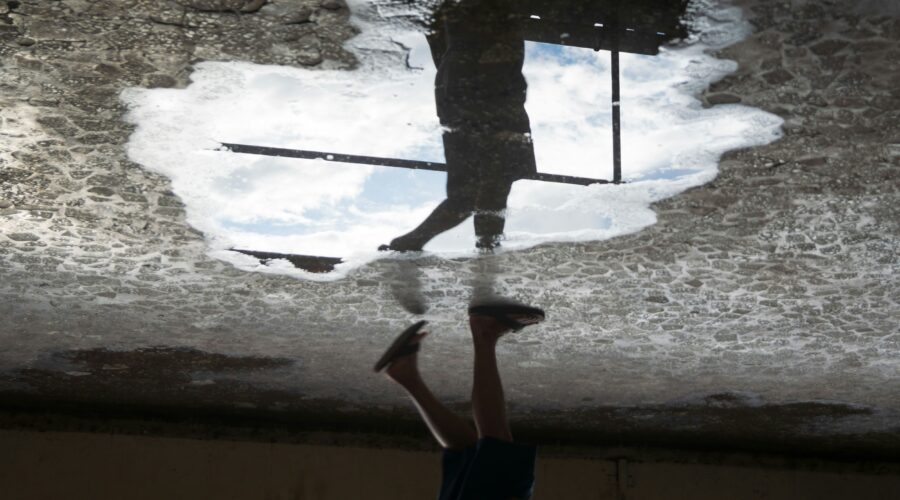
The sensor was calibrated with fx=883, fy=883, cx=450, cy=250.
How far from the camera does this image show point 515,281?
3498 millimetres

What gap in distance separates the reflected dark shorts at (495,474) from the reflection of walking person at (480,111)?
0.74 meters

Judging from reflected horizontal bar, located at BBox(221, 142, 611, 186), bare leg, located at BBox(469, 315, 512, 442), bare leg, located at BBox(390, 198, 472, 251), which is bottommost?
bare leg, located at BBox(469, 315, 512, 442)

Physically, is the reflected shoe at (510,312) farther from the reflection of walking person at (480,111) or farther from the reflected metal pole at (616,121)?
the reflected metal pole at (616,121)

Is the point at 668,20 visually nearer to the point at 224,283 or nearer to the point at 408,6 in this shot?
the point at 408,6

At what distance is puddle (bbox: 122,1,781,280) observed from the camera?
2.24 meters

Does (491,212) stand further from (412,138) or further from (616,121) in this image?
(616,121)

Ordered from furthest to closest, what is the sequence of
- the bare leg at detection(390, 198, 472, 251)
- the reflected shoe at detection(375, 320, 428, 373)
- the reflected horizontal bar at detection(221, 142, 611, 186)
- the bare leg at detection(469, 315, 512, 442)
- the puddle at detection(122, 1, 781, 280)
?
the reflected shoe at detection(375, 320, 428, 373), the bare leg at detection(469, 315, 512, 442), the bare leg at detection(390, 198, 472, 251), the reflected horizontal bar at detection(221, 142, 611, 186), the puddle at detection(122, 1, 781, 280)

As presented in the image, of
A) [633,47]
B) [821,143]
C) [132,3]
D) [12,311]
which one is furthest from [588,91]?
[12,311]

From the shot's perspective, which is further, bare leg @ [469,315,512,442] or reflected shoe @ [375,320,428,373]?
reflected shoe @ [375,320,428,373]

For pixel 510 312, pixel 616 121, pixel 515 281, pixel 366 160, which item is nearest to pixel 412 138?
pixel 366 160

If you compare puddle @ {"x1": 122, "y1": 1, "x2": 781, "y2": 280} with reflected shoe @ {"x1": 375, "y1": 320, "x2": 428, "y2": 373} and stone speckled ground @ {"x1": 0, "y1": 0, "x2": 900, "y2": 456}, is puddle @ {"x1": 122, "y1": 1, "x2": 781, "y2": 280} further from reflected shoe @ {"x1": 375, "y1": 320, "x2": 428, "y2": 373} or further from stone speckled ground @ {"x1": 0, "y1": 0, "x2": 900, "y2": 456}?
reflected shoe @ {"x1": 375, "y1": 320, "x2": 428, "y2": 373}

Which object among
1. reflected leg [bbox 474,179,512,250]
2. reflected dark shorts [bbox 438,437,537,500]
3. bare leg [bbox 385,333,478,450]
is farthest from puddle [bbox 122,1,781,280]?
reflected dark shorts [bbox 438,437,537,500]

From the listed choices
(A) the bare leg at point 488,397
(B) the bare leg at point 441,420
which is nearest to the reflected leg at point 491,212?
(A) the bare leg at point 488,397

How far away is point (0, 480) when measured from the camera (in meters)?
6.00
